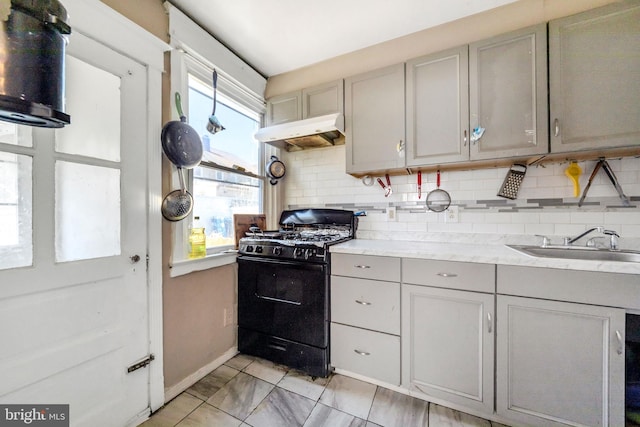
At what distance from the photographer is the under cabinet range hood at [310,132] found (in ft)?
6.30

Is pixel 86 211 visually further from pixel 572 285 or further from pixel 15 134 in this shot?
pixel 572 285

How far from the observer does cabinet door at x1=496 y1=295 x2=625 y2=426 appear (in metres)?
1.13

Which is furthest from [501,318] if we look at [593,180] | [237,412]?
[237,412]

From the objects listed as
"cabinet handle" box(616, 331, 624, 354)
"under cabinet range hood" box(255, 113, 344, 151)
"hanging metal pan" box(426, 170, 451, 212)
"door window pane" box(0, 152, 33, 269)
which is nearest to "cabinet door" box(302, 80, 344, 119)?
"under cabinet range hood" box(255, 113, 344, 151)

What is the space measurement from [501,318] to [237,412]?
1580mm

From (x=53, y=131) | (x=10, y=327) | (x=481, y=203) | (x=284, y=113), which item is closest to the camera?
(x=10, y=327)

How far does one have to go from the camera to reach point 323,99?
6.87 ft

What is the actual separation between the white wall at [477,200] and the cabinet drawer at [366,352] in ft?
2.77

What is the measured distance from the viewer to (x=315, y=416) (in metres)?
1.39

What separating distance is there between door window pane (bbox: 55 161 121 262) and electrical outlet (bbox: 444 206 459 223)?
7.16 feet

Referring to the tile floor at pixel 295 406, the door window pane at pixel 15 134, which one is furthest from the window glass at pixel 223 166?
the tile floor at pixel 295 406

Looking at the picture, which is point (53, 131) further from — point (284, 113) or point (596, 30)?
point (596, 30)

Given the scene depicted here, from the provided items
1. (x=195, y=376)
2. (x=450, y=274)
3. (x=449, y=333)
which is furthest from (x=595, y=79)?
(x=195, y=376)

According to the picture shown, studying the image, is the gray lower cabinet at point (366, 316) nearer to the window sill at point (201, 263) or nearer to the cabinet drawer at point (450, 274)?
the cabinet drawer at point (450, 274)
